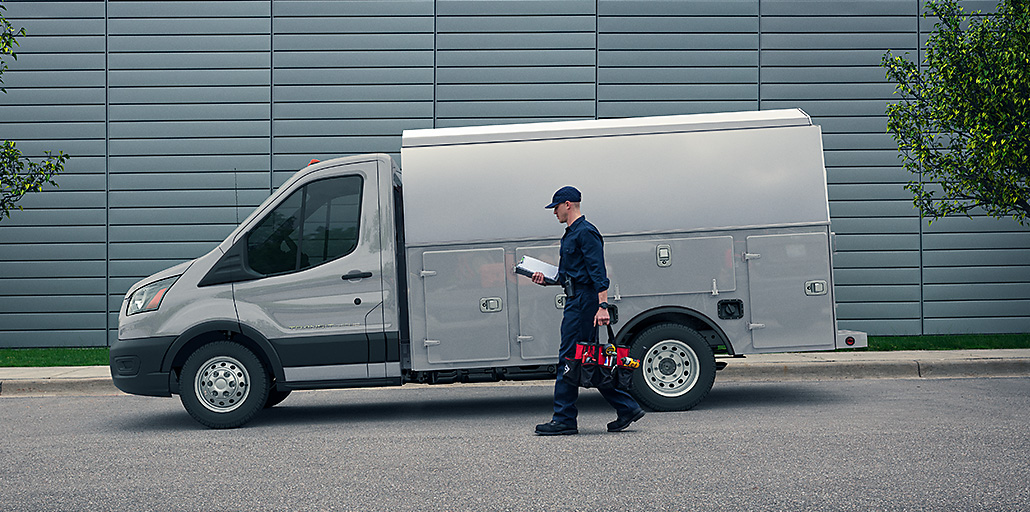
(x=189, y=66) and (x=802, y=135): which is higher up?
(x=189, y=66)

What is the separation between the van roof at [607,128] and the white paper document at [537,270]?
1.40 meters

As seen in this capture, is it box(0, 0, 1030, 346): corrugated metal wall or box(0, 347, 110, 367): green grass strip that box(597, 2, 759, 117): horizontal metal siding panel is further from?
box(0, 347, 110, 367): green grass strip

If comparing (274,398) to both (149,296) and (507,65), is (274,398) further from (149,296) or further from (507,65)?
(507,65)

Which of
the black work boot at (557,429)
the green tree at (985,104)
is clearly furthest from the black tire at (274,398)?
the green tree at (985,104)

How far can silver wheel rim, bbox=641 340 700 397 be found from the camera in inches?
308

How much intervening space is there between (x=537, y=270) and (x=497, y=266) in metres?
0.98

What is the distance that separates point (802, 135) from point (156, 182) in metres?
10.3

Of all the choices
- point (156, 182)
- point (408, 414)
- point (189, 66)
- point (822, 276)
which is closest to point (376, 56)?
point (189, 66)

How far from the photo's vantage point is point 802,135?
7938 mm

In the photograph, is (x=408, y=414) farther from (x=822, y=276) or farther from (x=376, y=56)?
(x=376, y=56)

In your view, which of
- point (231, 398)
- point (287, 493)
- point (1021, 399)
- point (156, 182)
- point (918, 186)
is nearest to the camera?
point (287, 493)

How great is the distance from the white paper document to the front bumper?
3.01 metres

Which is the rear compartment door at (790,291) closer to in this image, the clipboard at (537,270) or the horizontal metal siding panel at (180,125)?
the clipboard at (537,270)

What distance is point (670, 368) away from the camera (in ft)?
25.8
